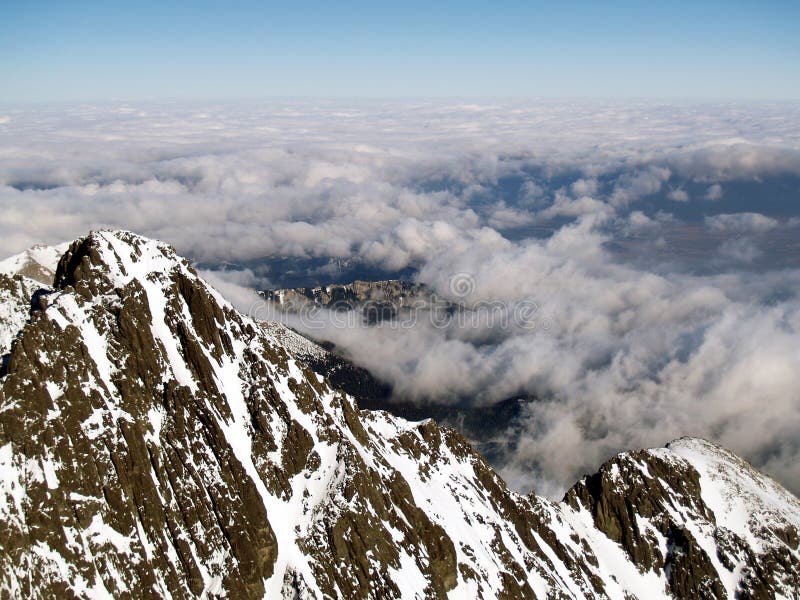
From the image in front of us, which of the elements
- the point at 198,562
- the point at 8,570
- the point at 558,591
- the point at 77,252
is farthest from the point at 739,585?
the point at 77,252

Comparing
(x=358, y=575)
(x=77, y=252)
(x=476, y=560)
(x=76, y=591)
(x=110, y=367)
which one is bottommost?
(x=476, y=560)

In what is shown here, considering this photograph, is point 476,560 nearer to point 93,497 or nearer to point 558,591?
point 558,591

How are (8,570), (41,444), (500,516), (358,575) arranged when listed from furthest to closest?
1. (500,516)
2. (358,575)
3. (41,444)
4. (8,570)

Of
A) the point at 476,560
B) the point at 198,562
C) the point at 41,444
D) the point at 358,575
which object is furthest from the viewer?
the point at 476,560

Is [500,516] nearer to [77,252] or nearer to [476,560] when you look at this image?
[476,560]

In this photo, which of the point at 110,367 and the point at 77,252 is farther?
the point at 77,252

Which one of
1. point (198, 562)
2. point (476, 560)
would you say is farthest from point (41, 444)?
point (476, 560)

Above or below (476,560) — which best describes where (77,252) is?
above
